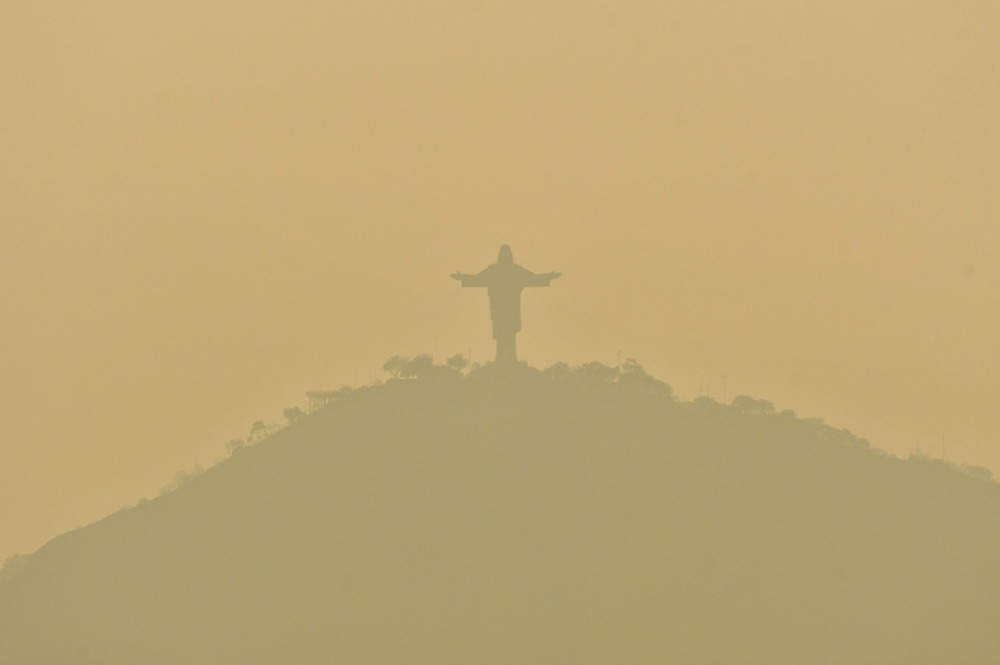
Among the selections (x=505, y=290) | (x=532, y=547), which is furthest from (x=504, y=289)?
(x=532, y=547)

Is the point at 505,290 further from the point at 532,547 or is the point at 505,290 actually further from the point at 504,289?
the point at 532,547

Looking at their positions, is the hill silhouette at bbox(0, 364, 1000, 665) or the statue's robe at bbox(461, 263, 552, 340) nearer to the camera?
the hill silhouette at bbox(0, 364, 1000, 665)

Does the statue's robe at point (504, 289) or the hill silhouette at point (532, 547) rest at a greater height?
the statue's robe at point (504, 289)

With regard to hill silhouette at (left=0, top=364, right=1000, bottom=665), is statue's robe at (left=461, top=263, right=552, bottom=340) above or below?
above

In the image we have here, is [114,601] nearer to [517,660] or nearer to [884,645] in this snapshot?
[517,660]

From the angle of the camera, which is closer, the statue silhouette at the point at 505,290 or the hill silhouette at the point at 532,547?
the hill silhouette at the point at 532,547
